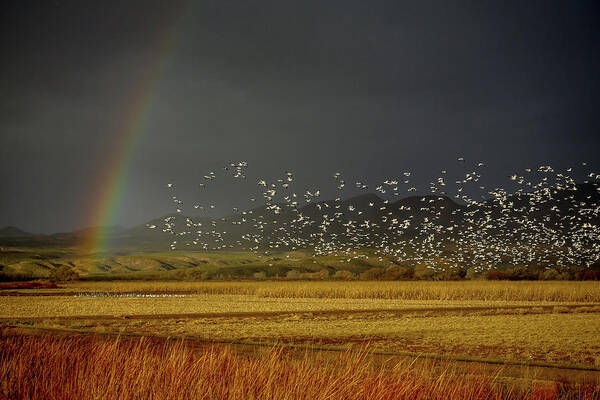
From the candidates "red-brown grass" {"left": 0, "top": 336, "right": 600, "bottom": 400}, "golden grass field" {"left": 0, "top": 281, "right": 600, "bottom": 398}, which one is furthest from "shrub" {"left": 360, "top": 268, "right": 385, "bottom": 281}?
"red-brown grass" {"left": 0, "top": 336, "right": 600, "bottom": 400}

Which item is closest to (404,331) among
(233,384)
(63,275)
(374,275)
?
(233,384)

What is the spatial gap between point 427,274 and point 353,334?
99.4 m

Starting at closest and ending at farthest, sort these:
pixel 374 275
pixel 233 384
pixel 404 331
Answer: pixel 233 384
pixel 404 331
pixel 374 275

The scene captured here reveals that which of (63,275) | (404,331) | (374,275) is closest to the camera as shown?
(404,331)

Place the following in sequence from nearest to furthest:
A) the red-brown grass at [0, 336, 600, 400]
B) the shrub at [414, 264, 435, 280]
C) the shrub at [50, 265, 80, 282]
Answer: the red-brown grass at [0, 336, 600, 400] → the shrub at [50, 265, 80, 282] → the shrub at [414, 264, 435, 280]

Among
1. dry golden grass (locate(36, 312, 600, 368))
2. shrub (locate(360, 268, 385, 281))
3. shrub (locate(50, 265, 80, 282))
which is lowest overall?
shrub (locate(50, 265, 80, 282))

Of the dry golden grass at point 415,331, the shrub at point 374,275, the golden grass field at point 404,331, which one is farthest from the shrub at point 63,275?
the dry golden grass at point 415,331

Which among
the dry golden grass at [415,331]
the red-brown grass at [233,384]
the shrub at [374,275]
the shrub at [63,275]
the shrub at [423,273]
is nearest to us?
the red-brown grass at [233,384]

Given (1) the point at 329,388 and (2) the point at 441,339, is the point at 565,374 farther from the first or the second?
(2) the point at 441,339

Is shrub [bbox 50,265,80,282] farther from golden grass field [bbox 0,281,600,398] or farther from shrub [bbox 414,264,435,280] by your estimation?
golden grass field [bbox 0,281,600,398]

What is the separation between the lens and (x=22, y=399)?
30.0 ft

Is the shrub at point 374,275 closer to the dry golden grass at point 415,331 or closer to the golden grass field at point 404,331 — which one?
the golden grass field at point 404,331

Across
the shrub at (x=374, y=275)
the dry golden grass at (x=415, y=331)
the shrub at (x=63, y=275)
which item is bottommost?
the shrub at (x=63, y=275)

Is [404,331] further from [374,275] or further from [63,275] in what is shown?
[63,275]
